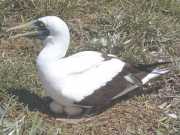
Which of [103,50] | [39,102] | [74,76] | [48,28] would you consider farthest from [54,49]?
[103,50]

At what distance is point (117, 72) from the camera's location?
586cm

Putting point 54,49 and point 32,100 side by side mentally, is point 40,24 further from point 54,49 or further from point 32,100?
point 32,100

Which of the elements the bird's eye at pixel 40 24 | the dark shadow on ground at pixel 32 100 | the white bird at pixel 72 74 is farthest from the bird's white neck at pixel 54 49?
the dark shadow on ground at pixel 32 100

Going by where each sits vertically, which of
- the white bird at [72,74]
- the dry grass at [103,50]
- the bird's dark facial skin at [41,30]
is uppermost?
the bird's dark facial skin at [41,30]

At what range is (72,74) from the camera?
5598 millimetres

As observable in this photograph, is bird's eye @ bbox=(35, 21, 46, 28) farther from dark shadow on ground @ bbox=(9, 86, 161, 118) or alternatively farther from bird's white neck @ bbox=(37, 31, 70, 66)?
dark shadow on ground @ bbox=(9, 86, 161, 118)

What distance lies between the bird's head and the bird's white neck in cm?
2

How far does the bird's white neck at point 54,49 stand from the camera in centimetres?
564

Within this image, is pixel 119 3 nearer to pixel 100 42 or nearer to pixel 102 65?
pixel 100 42

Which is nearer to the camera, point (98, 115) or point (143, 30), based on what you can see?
point (98, 115)

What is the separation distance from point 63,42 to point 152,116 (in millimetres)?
970

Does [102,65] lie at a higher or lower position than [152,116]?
higher

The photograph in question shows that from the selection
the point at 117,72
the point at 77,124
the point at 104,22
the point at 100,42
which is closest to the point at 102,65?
the point at 117,72

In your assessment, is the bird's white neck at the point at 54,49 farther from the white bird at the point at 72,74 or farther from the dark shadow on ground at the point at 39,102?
the dark shadow on ground at the point at 39,102
